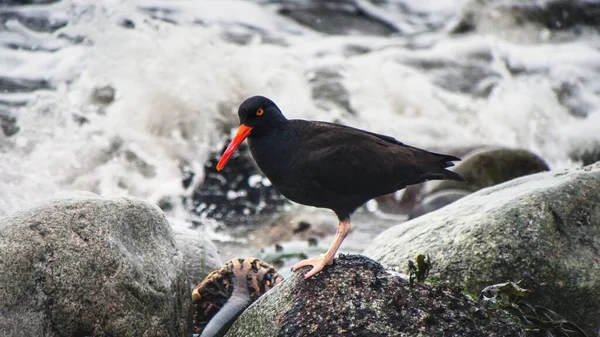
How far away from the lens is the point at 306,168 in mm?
4488

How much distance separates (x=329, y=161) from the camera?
4535mm

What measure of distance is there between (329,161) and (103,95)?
797cm

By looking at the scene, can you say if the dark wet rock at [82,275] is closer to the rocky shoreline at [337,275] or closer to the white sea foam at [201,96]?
the rocky shoreline at [337,275]

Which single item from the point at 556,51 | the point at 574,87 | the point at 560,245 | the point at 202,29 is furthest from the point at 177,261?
the point at 556,51

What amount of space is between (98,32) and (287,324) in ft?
31.4

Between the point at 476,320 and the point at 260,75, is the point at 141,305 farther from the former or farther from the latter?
the point at 260,75

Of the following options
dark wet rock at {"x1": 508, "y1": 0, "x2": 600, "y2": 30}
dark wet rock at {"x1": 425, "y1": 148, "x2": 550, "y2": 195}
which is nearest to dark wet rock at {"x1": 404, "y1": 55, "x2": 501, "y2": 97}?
dark wet rock at {"x1": 508, "y1": 0, "x2": 600, "y2": 30}

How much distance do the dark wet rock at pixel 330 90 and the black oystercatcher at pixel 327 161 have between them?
828cm

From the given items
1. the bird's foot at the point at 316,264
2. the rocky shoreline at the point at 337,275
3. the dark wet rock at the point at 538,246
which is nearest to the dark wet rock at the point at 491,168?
the rocky shoreline at the point at 337,275

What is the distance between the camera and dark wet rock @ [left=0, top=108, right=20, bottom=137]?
1087 centimetres

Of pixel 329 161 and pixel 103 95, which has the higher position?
pixel 329 161

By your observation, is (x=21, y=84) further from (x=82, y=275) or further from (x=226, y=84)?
(x=82, y=275)

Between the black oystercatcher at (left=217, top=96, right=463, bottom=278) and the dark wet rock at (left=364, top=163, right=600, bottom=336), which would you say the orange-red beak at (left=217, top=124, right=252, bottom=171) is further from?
the dark wet rock at (left=364, top=163, right=600, bottom=336)

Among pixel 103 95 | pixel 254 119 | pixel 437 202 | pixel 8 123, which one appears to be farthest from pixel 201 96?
pixel 254 119
